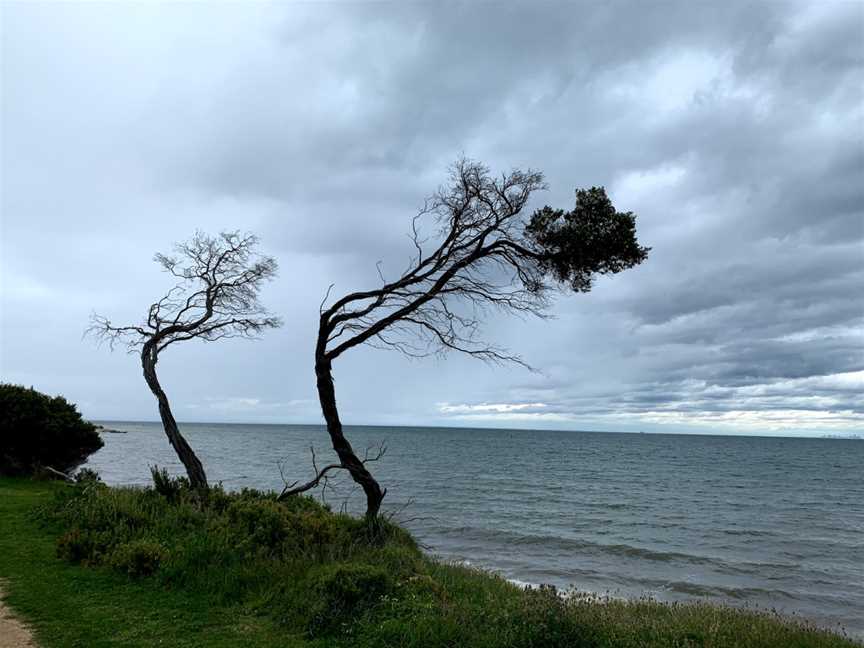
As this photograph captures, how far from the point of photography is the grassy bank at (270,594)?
23.2 feet

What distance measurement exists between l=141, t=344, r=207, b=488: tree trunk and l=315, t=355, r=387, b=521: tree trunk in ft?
14.7

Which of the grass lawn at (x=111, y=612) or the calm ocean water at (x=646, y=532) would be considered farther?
the calm ocean water at (x=646, y=532)

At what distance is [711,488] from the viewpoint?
49094mm

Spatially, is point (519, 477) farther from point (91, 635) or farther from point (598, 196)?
point (91, 635)

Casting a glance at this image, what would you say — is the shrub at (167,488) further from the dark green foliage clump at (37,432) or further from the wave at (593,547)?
the wave at (593,547)

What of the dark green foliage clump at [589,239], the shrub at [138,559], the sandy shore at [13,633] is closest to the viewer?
the sandy shore at [13,633]

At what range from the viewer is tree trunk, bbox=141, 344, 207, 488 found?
49.0 ft

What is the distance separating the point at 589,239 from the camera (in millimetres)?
11070

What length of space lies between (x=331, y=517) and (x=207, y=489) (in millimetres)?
3632

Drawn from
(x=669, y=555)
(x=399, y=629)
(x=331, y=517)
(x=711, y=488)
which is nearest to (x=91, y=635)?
(x=399, y=629)

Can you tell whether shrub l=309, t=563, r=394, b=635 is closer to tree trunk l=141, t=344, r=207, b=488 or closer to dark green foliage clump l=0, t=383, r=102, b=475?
tree trunk l=141, t=344, r=207, b=488

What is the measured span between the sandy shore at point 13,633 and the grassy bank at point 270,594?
0.14m

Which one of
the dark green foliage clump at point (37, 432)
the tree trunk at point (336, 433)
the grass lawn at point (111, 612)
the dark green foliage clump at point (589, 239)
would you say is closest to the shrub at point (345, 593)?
the grass lawn at point (111, 612)

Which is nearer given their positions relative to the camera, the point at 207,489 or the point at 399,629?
the point at 399,629
